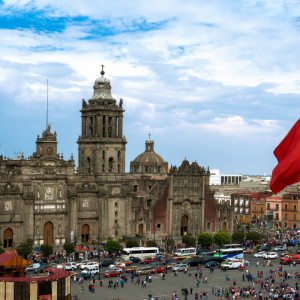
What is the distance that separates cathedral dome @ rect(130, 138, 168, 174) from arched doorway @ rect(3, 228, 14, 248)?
44601 millimetres

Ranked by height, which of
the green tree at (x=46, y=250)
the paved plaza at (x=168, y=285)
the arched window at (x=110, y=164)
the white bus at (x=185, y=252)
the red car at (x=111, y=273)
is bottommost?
the paved plaza at (x=168, y=285)

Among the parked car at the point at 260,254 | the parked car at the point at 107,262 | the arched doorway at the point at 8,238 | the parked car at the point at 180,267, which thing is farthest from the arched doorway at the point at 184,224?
the arched doorway at the point at 8,238

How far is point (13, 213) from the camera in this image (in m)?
92.8

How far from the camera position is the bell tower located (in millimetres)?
102812

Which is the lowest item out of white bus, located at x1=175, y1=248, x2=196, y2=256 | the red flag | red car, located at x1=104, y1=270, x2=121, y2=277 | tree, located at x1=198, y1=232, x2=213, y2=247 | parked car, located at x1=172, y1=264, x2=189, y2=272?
red car, located at x1=104, y1=270, x2=121, y2=277

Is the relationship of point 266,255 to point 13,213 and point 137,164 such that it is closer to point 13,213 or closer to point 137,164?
point 13,213

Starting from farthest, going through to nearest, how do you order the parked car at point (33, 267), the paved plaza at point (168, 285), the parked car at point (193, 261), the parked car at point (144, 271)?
1. the parked car at point (193, 261)
2. the parked car at point (144, 271)
3. the parked car at point (33, 267)
4. the paved plaza at point (168, 285)

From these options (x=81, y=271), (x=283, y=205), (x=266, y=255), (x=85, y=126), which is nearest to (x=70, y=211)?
(x=85, y=126)

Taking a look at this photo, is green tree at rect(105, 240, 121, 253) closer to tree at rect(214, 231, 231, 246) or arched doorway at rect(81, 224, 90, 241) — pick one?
arched doorway at rect(81, 224, 90, 241)

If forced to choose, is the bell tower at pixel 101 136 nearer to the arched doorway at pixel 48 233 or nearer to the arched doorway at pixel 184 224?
the arched doorway at pixel 48 233

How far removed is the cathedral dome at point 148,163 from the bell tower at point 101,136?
28.7 metres

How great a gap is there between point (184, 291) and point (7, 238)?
35.2 meters

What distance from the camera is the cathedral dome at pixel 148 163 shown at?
133m

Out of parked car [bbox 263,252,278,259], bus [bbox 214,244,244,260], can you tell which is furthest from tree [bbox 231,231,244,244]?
parked car [bbox 263,252,278,259]
